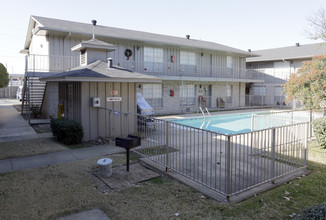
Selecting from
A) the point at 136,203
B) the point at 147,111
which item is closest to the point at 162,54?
the point at 147,111

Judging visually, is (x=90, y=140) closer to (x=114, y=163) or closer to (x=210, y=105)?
(x=114, y=163)

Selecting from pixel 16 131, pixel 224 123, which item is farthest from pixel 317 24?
pixel 16 131

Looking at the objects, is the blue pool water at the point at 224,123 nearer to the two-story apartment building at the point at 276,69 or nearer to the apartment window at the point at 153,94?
the apartment window at the point at 153,94

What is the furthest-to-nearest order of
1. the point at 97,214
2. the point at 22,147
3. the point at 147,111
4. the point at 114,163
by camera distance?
the point at 147,111 < the point at 22,147 < the point at 114,163 < the point at 97,214

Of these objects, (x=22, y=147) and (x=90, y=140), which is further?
(x=90, y=140)

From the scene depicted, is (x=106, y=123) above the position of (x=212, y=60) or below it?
below

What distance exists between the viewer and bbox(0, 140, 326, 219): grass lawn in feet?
14.1

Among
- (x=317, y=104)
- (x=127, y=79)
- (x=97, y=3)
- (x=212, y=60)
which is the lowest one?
(x=317, y=104)

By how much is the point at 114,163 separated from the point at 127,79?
11.6 feet

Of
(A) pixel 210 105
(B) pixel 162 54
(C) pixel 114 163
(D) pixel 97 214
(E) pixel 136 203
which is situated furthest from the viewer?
(A) pixel 210 105

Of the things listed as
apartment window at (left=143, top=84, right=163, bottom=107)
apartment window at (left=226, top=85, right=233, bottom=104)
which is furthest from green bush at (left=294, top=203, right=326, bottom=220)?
apartment window at (left=226, top=85, right=233, bottom=104)

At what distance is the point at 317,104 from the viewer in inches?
367

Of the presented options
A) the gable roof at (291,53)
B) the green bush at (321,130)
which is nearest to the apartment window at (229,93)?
the gable roof at (291,53)

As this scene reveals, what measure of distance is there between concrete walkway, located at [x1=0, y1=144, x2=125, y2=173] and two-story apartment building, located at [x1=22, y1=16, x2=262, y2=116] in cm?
785
